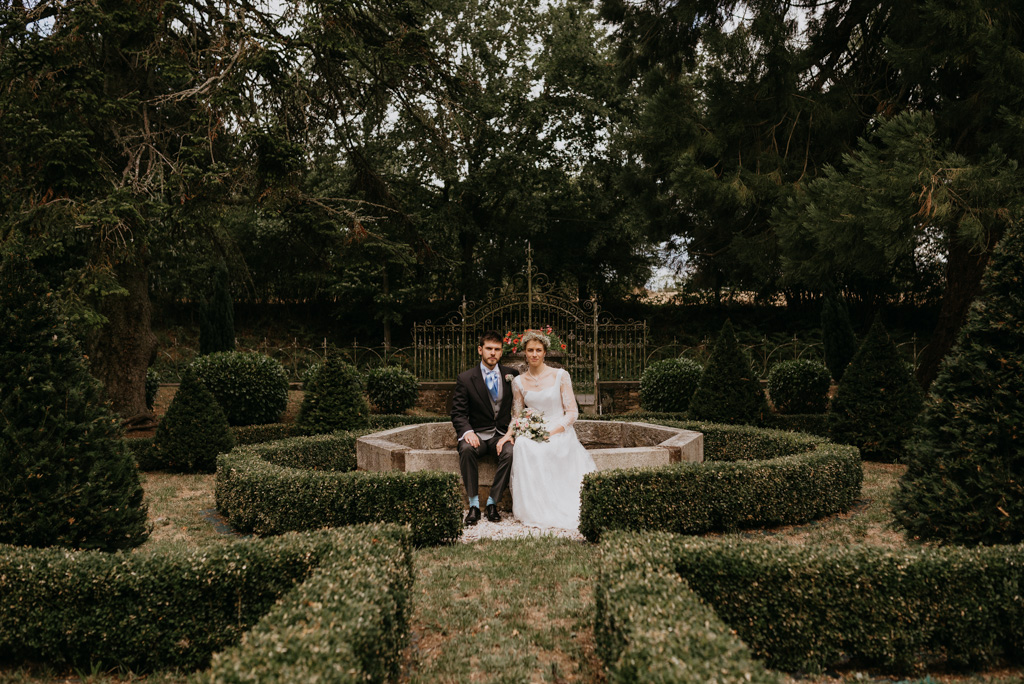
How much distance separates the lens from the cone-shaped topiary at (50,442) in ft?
12.4

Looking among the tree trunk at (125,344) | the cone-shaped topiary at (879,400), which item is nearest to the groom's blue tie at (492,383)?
the cone-shaped topiary at (879,400)

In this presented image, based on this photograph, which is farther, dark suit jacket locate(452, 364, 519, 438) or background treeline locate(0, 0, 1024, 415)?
background treeline locate(0, 0, 1024, 415)

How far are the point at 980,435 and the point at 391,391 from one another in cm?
1092

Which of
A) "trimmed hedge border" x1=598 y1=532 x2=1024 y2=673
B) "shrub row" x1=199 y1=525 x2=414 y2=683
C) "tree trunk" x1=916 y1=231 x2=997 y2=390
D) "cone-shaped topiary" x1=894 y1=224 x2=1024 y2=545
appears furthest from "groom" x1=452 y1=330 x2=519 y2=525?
"tree trunk" x1=916 y1=231 x2=997 y2=390

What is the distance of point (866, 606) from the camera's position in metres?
3.14

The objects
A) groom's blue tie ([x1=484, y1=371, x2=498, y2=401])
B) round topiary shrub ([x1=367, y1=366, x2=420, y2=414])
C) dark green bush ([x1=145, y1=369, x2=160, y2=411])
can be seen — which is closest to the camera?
groom's blue tie ([x1=484, y1=371, x2=498, y2=401])

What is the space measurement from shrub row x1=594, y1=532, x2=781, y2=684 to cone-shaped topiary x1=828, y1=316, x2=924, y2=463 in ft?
22.6

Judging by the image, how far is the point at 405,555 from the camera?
3559 millimetres

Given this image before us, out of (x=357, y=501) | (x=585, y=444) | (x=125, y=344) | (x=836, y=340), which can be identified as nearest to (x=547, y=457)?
(x=357, y=501)

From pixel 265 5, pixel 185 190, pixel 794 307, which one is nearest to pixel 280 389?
pixel 185 190

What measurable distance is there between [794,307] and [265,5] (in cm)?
1751

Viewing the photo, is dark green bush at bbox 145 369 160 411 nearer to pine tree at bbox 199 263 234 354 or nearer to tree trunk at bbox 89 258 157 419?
tree trunk at bbox 89 258 157 419

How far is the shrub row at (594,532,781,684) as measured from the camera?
1.98m

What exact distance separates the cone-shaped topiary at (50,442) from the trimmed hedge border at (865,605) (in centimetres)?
325
